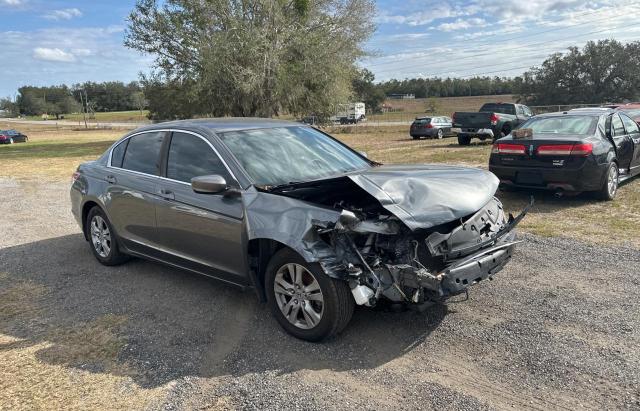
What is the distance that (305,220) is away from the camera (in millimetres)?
3627

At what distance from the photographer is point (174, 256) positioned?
4.76m

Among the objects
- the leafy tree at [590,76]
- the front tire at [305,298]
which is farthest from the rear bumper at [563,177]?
the leafy tree at [590,76]

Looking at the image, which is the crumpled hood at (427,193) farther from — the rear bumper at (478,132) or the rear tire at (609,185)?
the rear bumper at (478,132)

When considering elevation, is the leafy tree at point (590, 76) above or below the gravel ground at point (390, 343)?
above

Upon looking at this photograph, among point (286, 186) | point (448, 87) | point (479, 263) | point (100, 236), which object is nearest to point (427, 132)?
point (100, 236)

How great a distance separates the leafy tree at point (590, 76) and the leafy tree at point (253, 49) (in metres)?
36.6

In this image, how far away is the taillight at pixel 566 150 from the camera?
7770 millimetres

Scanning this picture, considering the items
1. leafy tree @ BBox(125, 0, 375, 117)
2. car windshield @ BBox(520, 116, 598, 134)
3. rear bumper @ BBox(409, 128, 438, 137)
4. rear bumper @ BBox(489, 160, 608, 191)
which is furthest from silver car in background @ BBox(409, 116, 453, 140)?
rear bumper @ BBox(489, 160, 608, 191)

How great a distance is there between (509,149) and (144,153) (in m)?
5.97

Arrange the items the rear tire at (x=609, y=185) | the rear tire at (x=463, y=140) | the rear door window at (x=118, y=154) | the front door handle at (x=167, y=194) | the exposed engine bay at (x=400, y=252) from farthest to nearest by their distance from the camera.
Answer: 1. the rear tire at (x=463, y=140)
2. the rear tire at (x=609, y=185)
3. the rear door window at (x=118, y=154)
4. the front door handle at (x=167, y=194)
5. the exposed engine bay at (x=400, y=252)

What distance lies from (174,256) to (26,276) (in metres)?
2.21

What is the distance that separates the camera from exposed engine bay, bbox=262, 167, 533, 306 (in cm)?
342

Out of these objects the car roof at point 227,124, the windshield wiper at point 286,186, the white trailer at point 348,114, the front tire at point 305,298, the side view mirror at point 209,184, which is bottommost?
the front tire at point 305,298

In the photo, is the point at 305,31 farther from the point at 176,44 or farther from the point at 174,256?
the point at 174,256
